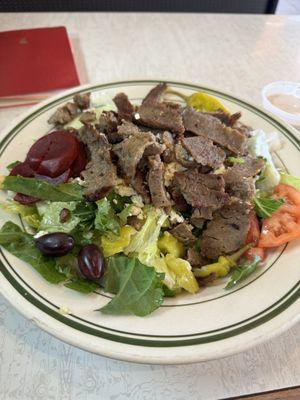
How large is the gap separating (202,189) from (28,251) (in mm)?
727

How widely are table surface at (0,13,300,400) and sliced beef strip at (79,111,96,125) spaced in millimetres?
476

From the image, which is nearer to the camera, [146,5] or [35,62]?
[35,62]

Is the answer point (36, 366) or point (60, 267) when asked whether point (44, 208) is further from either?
point (36, 366)

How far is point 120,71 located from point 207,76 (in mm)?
638

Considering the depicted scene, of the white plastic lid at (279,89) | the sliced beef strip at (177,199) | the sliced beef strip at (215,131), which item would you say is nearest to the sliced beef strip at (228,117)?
the sliced beef strip at (215,131)

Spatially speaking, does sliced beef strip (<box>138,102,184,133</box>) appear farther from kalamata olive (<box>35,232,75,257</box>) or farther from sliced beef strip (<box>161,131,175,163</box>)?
kalamata olive (<box>35,232,75,257</box>)

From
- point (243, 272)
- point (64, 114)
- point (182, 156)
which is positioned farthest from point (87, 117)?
point (243, 272)

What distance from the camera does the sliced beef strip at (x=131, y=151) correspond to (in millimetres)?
1629

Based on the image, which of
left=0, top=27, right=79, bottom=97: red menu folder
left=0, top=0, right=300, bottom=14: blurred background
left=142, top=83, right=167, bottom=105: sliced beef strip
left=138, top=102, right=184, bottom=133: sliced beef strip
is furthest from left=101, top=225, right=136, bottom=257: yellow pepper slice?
left=0, top=0, right=300, bottom=14: blurred background

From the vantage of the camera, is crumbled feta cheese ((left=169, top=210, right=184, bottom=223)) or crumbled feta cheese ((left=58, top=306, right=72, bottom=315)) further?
crumbled feta cheese ((left=169, top=210, right=184, bottom=223))

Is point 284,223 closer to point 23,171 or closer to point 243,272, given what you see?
point 243,272

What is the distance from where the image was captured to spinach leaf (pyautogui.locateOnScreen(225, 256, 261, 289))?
1.41 metres

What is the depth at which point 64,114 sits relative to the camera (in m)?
2.03

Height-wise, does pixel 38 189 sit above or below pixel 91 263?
above
